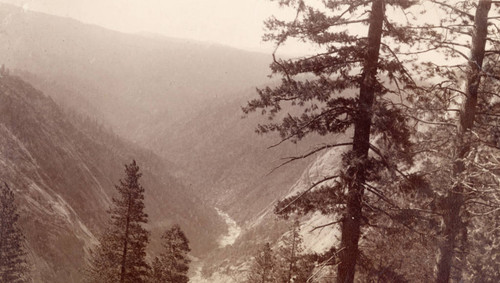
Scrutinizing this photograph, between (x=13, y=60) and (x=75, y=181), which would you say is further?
(x=13, y=60)

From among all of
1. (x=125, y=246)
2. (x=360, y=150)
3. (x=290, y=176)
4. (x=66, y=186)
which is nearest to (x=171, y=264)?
(x=125, y=246)

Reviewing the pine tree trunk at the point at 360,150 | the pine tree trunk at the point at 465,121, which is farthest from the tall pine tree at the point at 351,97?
the pine tree trunk at the point at 465,121

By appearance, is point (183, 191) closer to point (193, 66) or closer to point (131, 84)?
point (131, 84)


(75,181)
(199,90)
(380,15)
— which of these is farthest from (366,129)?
(199,90)

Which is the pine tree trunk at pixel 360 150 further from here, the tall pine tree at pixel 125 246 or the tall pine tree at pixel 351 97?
the tall pine tree at pixel 125 246

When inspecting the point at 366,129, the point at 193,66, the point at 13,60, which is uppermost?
the point at 193,66

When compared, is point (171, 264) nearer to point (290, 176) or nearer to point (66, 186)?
point (66, 186)
